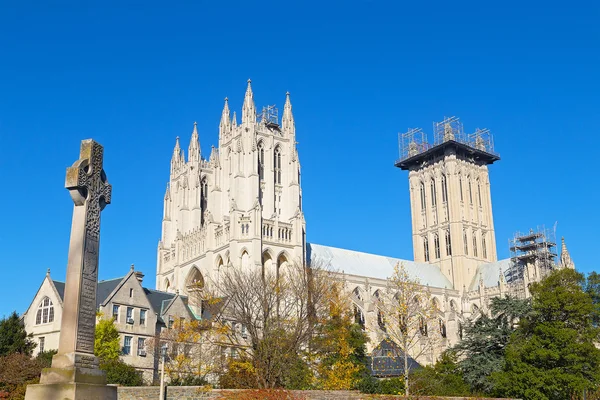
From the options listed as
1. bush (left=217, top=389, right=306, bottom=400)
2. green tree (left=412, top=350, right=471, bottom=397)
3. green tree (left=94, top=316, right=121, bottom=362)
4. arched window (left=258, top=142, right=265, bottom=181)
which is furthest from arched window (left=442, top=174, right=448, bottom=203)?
bush (left=217, top=389, right=306, bottom=400)

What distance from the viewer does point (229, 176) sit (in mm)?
77625

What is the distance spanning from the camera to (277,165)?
3120 inches

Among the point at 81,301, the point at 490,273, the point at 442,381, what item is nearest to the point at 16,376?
the point at 81,301

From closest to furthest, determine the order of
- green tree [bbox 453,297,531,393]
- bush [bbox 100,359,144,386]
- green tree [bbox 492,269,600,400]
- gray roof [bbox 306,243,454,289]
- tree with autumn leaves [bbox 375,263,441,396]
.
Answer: bush [bbox 100,359,144,386], green tree [bbox 492,269,600,400], tree with autumn leaves [bbox 375,263,441,396], green tree [bbox 453,297,531,393], gray roof [bbox 306,243,454,289]

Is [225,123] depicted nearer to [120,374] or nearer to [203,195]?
[203,195]

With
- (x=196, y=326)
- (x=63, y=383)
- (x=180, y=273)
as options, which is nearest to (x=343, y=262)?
(x=180, y=273)

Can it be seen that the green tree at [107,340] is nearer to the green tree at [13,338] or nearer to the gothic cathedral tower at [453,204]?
the green tree at [13,338]

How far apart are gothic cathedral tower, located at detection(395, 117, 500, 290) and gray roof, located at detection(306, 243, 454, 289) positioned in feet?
8.16

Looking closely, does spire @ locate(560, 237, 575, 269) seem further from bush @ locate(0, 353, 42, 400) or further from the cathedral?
bush @ locate(0, 353, 42, 400)

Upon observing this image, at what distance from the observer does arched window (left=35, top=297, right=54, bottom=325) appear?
48.9 meters

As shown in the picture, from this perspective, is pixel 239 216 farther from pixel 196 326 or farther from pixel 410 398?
pixel 410 398

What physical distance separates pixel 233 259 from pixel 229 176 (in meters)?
12.9

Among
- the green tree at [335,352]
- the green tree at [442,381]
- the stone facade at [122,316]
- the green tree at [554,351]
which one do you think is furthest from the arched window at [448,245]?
the stone facade at [122,316]

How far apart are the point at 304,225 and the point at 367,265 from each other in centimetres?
2036
